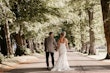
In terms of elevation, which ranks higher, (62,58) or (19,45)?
(62,58)

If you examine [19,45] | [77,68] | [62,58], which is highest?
[62,58]

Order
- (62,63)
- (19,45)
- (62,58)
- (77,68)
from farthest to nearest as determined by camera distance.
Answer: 1. (19,45)
2. (77,68)
3. (62,58)
4. (62,63)

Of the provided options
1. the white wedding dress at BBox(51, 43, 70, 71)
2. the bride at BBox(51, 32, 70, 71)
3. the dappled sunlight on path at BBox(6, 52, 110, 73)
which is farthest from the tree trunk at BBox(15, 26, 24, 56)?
the white wedding dress at BBox(51, 43, 70, 71)

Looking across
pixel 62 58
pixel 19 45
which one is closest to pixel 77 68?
pixel 62 58

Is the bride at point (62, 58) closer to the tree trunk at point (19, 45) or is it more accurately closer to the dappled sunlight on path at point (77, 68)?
the dappled sunlight on path at point (77, 68)

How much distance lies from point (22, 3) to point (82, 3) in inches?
459

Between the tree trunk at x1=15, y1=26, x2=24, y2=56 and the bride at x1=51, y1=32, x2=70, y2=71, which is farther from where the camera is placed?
the tree trunk at x1=15, y1=26, x2=24, y2=56

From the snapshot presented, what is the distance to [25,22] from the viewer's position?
36344 mm

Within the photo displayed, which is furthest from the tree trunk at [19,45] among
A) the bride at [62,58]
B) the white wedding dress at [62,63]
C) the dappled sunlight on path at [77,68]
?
the white wedding dress at [62,63]

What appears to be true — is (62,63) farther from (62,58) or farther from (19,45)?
(19,45)

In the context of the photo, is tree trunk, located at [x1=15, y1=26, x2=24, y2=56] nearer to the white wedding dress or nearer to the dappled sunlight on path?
the dappled sunlight on path

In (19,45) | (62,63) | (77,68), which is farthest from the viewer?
(19,45)

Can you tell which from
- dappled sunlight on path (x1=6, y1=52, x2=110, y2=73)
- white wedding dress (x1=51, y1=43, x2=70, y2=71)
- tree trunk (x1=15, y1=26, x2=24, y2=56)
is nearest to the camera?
dappled sunlight on path (x1=6, y1=52, x2=110, y2=73)

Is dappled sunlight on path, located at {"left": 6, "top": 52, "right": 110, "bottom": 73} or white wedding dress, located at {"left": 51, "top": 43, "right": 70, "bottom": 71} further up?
white wedding dress, located at {"left": 51, "top": 43, "right": 70, "bottom": 71}
